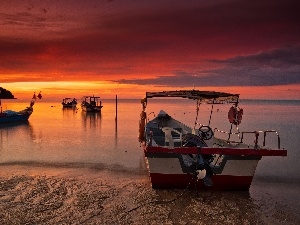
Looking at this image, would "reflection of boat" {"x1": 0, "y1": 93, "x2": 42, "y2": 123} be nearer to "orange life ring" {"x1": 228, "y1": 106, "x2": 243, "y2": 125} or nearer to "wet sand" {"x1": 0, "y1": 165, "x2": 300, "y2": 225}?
"wet sand" {"x1": 0, "y1": 165, "x2": 300, "y2": 225}

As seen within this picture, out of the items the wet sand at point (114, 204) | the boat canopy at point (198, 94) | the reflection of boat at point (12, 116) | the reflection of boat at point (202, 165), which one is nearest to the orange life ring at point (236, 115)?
the boat canopy at point (198, 94)

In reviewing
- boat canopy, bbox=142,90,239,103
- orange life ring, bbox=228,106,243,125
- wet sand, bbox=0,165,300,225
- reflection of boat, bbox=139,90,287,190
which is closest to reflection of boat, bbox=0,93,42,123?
wet sand, bbox=0,165,300,225

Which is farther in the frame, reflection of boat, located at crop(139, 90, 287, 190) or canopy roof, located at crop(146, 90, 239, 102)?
canopy roof, located at crop(146, 90, 239, 102)

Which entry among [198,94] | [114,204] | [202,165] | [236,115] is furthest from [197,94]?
[114,204]

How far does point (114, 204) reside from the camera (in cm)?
954

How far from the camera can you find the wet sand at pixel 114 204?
836 centimetres

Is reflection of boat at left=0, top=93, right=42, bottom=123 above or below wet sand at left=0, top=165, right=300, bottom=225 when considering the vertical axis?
below

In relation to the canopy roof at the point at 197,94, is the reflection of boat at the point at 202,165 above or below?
below

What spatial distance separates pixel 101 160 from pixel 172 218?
9.72 meters

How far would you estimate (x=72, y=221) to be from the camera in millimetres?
→ 8094

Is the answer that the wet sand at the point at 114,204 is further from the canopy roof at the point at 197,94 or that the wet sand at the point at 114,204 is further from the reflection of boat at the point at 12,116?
the reflection of boat at the point at 12,116

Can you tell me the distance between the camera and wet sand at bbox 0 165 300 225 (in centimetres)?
836

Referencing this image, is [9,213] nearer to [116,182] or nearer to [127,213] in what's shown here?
[127,213]

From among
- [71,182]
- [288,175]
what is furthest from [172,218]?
[288,175]
